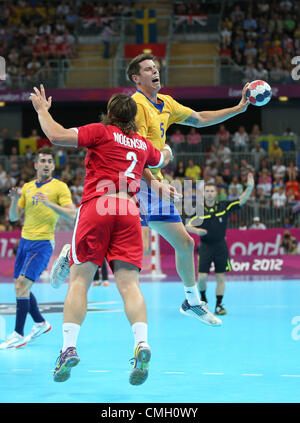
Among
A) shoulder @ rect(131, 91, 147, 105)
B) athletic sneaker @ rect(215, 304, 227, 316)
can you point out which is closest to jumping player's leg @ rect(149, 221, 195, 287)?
shoulder @ rect(131, 91, 147, 105)

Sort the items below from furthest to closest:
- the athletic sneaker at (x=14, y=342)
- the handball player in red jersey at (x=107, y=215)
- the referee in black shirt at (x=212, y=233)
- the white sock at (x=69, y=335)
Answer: the referee in black shirt at (x=212, y=233), the athletic sneaker at (x=14, y=342), the handball player in red jersey at (x=107, y=215), the white sock at (x=69, y=335)

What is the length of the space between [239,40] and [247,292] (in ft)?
57.7

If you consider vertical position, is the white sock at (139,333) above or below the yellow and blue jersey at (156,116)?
A: below

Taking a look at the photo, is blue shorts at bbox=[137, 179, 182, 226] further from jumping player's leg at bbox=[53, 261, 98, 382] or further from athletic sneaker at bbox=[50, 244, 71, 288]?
jumping player's leg at bbox=[53, 261, 98, 382]

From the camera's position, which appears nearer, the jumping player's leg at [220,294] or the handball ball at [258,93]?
the handball ball at [258,93]

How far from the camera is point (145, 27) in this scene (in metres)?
31.8

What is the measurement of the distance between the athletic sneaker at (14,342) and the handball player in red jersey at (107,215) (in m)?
3.48

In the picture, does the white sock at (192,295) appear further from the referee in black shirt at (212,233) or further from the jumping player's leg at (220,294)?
the referee in black shirt at (212,233)

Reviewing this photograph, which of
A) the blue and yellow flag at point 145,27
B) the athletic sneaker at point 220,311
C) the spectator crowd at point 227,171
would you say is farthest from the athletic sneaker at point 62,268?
the blue and yellow flag at point 145,27

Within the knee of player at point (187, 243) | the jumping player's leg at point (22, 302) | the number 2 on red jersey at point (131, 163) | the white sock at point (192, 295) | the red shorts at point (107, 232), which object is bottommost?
the jumping player's leg at point (22, 302)

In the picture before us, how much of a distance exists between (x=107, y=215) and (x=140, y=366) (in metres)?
1.28

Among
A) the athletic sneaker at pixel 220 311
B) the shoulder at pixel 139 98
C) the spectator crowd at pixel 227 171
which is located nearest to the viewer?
the shoulder at pixel 139 98

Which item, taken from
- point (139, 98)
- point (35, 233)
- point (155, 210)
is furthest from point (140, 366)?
point (35, 233)

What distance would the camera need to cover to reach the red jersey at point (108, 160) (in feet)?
18.7
